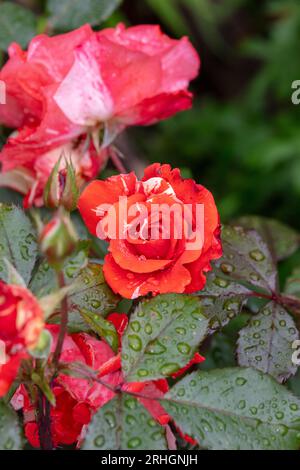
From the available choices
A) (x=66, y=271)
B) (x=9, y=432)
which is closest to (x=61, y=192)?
(x=66, y=271)

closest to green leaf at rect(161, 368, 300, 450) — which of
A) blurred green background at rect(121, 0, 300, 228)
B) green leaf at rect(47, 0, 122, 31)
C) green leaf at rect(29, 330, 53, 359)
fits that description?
green leaf at rect(29, 330, 53, 359)

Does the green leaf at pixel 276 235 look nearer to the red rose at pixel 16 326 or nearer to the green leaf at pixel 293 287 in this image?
the green leaf at pixel 293 287

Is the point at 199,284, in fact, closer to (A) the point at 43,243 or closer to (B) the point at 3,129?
(A) the point at 43,243

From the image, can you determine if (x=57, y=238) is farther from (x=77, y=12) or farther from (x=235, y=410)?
(x=77, y=12)

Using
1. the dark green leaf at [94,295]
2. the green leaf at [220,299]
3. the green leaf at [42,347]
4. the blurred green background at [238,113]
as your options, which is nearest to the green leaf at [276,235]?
the green leaf at [220,299]

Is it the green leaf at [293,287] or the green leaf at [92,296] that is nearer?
the green leaf at [92,296]
